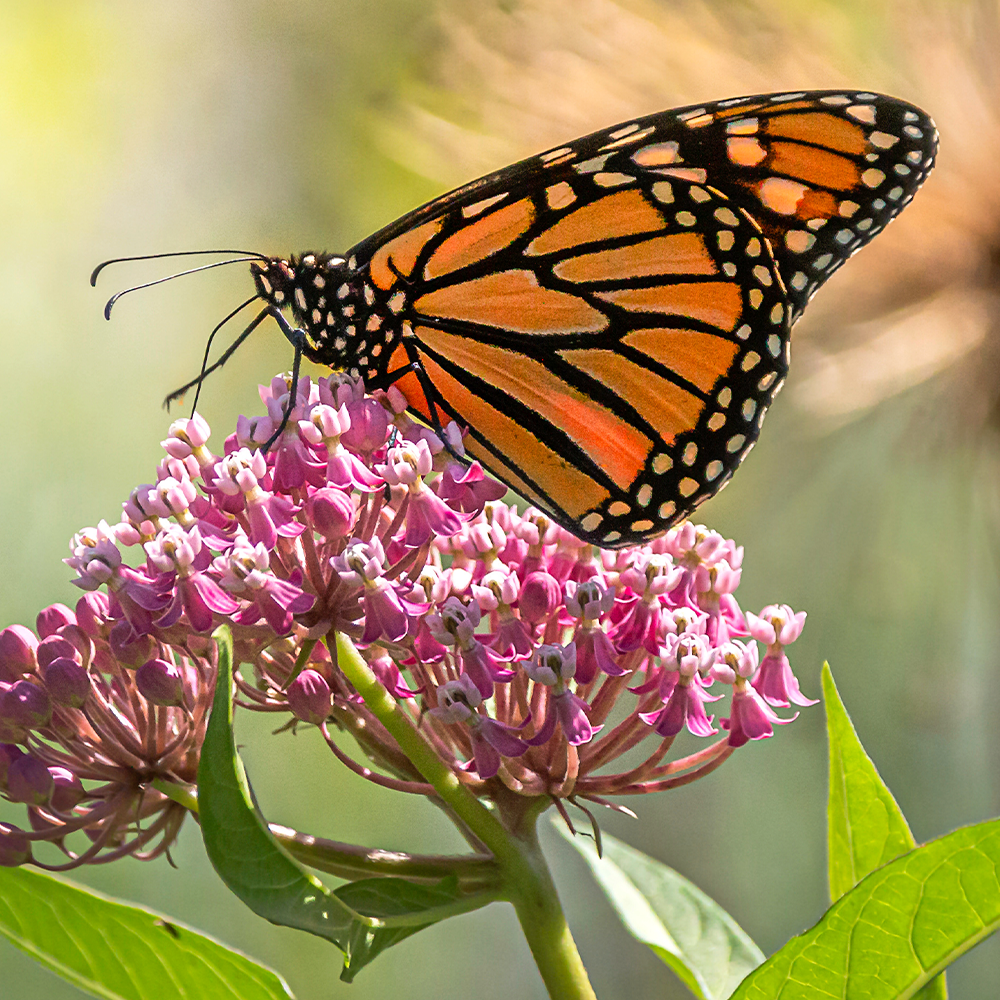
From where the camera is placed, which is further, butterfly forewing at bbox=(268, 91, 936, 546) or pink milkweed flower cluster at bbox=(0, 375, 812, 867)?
butterfly forewing at bbox=(268, 91, 936, 546)

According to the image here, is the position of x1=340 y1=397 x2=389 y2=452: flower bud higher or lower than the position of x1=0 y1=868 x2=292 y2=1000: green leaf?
higher

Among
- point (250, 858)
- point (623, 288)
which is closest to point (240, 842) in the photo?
point (250, 858)

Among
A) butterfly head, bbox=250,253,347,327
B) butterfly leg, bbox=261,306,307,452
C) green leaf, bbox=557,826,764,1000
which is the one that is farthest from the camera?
butterfly head, bbox=250,253,347,327

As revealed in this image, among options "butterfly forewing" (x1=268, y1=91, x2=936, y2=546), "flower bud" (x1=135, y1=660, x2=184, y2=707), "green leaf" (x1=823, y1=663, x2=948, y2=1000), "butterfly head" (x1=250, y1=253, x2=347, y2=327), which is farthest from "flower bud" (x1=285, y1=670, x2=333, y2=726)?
"butterfly head" (x1=250, y1=253, x2=347, y2=327)

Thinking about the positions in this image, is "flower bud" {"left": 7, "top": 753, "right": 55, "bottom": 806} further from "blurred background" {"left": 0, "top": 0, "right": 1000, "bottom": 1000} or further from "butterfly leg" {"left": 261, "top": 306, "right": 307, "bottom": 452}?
"blurred background" {"left": 0, "top": 0, "right": 1000, "bottom": 1000}

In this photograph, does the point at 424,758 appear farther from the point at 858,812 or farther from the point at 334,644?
the point at 858,812
